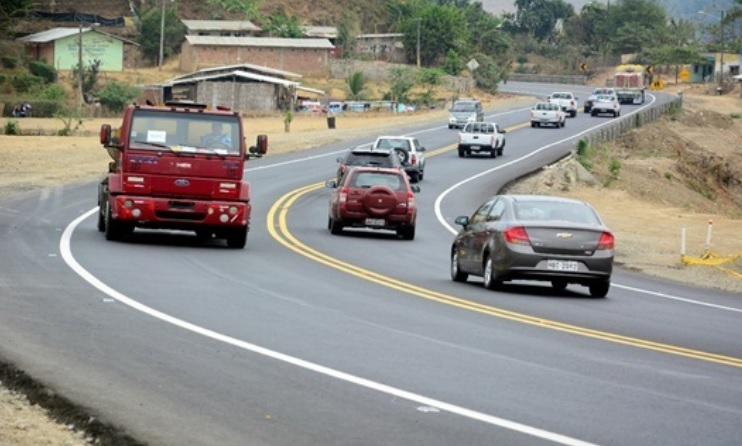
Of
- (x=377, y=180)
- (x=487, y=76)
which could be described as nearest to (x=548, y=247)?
(x=377, y=180)

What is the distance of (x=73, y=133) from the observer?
7475 cm

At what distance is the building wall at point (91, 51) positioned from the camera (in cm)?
12162

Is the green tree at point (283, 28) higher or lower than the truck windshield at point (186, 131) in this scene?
higher

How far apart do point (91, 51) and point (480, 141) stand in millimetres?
62836

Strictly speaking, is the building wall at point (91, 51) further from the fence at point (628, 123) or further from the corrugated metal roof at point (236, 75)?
the fence at point (628, 123)

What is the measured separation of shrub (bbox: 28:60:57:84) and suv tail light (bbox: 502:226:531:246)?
93789mm

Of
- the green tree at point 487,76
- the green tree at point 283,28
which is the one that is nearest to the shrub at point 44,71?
the green tree at point 283,28

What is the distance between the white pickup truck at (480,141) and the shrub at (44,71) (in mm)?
51473

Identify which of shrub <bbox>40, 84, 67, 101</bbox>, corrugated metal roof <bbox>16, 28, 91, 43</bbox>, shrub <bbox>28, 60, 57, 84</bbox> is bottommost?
shrub <bbox>40, 84, 67, 101</bbox>

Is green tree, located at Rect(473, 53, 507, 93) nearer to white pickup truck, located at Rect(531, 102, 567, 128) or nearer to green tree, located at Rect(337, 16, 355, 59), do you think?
green tree, located at Rect(337, 16, 355, 59)

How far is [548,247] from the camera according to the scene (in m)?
21.6

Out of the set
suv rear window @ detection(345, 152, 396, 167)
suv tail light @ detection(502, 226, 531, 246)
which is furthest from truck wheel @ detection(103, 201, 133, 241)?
suv rear window @ detection(345, 152, 396, 167)

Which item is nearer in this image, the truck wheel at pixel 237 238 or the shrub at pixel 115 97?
the truck wheel at pixel 237 238

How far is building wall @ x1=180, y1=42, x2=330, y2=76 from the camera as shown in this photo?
131m
